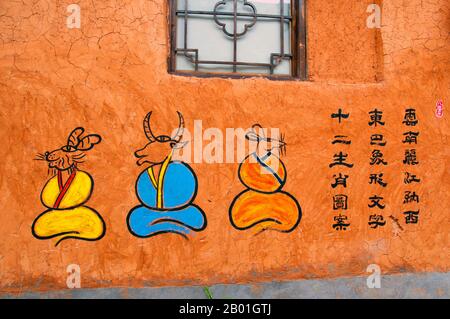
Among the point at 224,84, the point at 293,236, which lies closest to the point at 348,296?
the point at 293,236

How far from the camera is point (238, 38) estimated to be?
370cm

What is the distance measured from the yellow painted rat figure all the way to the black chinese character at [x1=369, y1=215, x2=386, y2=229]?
235cm

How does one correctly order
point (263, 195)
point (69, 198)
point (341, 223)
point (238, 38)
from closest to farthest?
1. point (69, 198)
2. point (263, 195)
3. point (341, 223)
4. point (238, 38)

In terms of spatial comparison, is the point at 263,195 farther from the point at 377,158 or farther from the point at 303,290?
the point at 377,158

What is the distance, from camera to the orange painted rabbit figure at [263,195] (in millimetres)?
3459

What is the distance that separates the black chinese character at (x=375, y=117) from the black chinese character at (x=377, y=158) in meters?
0.26

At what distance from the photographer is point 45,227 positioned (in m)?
3.23

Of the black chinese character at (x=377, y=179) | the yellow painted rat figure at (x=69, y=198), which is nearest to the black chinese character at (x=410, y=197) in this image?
the black chinese character at (x=377, y=179)

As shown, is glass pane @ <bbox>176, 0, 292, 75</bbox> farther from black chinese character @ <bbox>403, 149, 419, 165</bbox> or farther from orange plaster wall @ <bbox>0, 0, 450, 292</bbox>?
black chinese character @ <bbox>403, 149, 419, 165</bbox>

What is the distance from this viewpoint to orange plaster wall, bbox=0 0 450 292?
326 centimetres

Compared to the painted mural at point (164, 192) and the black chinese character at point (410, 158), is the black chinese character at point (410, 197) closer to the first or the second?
the black chinese character at point (410, 158)

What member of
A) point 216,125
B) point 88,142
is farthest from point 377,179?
point 88,142

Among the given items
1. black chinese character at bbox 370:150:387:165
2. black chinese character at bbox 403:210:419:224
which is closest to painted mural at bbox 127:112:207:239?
black chinese character at bbox 370:150:387:165

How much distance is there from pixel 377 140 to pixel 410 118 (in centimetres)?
40
